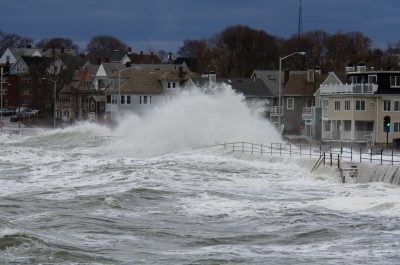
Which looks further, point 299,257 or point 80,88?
point 80,88

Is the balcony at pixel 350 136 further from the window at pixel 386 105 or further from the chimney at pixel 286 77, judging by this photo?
the chimney at pixel 286 77

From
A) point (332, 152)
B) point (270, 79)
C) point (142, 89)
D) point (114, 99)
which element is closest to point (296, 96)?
point (270, 79)

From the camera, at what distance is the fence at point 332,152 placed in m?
44.5

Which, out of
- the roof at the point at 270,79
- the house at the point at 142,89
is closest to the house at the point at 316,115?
the roof at the point at 270,79

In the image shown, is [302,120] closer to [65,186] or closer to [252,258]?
[65,186]

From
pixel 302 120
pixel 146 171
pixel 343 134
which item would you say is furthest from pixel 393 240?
pixel 302 120

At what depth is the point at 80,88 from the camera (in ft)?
385

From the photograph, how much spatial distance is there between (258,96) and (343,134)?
66.4ft

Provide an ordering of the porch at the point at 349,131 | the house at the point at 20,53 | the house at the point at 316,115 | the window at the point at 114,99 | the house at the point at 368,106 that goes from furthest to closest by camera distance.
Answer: the house at the point at 20,53, the window at the point at 114,99, the house at the point at 316,115, the house at the point at 368,106, the porch at the point at 349,131

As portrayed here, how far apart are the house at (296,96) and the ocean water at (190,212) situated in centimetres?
2452

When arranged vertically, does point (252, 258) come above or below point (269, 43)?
below

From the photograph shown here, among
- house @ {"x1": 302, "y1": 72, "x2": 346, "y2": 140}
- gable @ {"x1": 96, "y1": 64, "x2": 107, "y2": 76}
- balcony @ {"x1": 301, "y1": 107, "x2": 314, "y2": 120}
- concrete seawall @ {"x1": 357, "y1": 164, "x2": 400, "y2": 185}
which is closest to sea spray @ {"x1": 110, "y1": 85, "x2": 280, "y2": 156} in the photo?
balcony @ {"x1": 301, "y1": 107, "x2": 314, "y2": 120}

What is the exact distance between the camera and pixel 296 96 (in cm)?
8444

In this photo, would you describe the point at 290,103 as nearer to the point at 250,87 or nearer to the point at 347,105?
the point at 250,87
